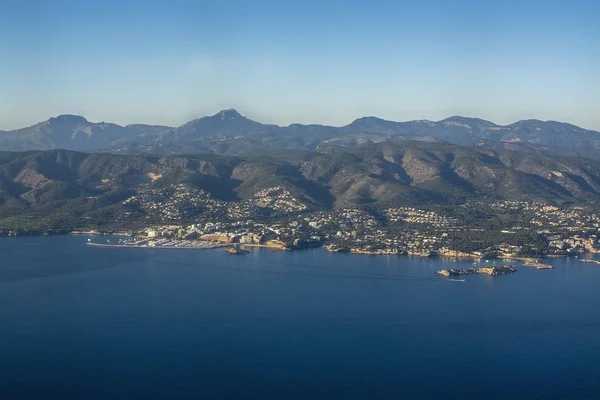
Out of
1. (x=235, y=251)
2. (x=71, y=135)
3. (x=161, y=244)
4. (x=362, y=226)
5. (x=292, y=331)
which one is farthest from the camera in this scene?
(x=71, y=135)

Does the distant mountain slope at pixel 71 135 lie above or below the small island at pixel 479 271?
above

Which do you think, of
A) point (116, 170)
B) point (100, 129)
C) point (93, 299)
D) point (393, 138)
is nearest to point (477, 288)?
point (93, 299)

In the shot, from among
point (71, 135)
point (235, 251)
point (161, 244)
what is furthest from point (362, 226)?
point (71, 135)

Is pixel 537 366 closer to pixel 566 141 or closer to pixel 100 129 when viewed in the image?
pixel 566 141

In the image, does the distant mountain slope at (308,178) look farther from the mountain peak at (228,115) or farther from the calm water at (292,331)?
the mountain peak at (228,115)

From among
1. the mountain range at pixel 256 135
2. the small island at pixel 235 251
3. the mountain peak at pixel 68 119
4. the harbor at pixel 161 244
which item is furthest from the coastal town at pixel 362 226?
the mountain peak at pixel 68 119

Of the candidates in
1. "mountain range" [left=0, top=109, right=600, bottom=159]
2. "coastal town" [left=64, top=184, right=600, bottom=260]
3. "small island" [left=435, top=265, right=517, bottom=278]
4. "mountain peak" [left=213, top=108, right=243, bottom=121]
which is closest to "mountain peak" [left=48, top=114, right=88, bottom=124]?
"mountain range" [left=0, top=109, right=600, bottom=159]

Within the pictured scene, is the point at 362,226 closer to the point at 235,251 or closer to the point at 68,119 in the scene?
the point at 235,251

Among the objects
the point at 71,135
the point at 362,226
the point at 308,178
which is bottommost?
the point at 362,226
